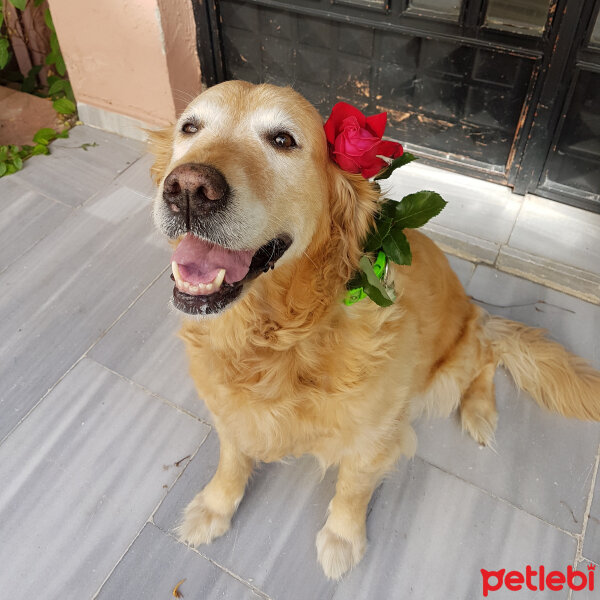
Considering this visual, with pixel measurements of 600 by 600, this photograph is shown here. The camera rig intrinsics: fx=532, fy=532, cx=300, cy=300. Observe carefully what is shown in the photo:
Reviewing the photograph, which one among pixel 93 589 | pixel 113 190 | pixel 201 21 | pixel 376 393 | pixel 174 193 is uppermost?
pixel 174 193

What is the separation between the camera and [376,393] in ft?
5.72

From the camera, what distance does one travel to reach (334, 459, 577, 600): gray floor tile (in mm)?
1953

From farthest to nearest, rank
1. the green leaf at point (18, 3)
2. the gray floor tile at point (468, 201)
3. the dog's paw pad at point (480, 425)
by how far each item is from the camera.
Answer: the green leaf at point (18, 3) → the gray floor tile at point (468, 201) → the dog's paw pad at point (480, 425)

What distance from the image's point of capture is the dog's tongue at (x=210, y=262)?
58.2 inches

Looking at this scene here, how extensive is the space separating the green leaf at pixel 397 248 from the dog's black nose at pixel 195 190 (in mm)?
554

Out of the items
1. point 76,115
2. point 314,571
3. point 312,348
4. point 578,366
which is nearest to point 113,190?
point 76,115

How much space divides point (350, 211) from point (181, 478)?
4.48ft

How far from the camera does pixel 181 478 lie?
7.32 ft

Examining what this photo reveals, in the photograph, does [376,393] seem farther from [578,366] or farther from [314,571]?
[578,366]

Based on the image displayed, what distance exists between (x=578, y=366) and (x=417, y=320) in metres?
0.93

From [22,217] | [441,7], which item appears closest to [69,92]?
[22,217]

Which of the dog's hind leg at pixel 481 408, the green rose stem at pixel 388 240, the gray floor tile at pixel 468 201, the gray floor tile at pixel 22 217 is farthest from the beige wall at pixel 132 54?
the dog's hind leg at pixel 481 408

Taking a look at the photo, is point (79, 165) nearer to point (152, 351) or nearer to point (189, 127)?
point (152, 351)

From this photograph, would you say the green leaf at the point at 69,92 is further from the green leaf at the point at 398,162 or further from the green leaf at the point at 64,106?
the green leaf at the point at 398,162
